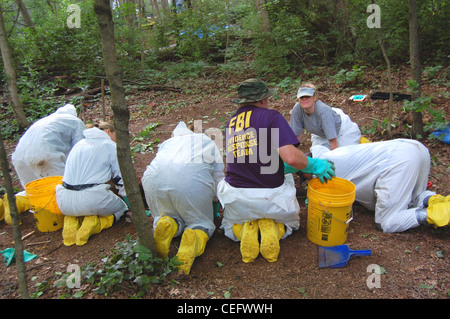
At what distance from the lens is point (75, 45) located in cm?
988

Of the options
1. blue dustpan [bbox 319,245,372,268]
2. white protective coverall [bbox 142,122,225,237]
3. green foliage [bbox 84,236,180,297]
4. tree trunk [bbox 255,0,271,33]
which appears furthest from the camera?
tree trunk [bbox 255,0,271,33]

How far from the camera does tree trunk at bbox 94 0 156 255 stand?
6.26 ft

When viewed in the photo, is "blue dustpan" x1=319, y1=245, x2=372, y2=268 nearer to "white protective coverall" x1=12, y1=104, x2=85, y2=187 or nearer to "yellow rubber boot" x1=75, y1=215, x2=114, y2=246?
"yellow rubber boot" x1=75, y1=215, x2=114, y2=246

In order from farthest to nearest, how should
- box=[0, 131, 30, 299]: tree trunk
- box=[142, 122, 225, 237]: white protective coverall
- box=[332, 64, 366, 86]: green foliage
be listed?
box=[332, 64, 366, 86]: green foliage, box=[142, 122, 225, 237]: white protective coverall, box=[0, 131, 30, 299]: tree trunk

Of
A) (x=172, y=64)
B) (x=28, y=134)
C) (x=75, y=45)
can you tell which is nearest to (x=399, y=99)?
(x=28, y=134)

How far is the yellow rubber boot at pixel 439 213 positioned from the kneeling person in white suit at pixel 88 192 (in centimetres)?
313

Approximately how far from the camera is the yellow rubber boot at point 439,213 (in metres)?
2.45

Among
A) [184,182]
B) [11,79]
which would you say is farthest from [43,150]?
[11,79]

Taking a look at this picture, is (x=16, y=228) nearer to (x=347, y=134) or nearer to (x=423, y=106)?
(x=347, y=134)

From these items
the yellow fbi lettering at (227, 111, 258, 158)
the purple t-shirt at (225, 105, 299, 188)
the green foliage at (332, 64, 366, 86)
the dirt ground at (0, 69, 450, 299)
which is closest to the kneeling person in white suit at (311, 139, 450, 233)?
the dirt ground at (0, 69, 450, 299)

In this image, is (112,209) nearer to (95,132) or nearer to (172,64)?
(95,132)

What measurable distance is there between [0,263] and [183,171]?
202cm

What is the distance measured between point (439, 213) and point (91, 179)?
3.36 meters

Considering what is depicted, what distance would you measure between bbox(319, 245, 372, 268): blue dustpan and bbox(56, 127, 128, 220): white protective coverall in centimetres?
231
